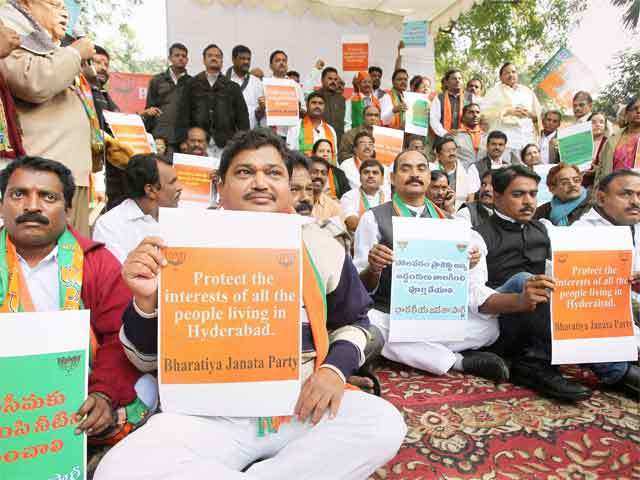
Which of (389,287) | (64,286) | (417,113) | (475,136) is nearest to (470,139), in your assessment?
(475,136)

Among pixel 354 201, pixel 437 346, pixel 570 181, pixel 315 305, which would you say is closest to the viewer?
pixel 315 305

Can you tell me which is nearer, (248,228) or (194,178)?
(248,228)

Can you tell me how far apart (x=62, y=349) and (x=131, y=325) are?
0.21m

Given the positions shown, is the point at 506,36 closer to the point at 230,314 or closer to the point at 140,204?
the point at 140,204

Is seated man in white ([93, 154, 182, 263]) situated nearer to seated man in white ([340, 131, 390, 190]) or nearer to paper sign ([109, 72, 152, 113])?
seated man in white ([340, 131, 390, 190])

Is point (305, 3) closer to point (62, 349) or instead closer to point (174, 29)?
point (174, 29)

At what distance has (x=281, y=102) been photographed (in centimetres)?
618

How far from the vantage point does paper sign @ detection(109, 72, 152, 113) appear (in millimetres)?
10172

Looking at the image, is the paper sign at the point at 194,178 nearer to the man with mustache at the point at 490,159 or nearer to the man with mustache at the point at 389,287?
the man with mustache at the point at 389,287

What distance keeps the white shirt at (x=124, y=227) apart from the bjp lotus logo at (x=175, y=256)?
1.94 meters

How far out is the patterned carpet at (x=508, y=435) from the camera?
82.0 inches

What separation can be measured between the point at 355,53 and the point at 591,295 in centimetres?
687

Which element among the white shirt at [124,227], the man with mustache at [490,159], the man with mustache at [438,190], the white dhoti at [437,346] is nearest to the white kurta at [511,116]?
the man with mustache at [490,159]

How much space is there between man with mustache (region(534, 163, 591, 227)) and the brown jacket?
407 centimetres
